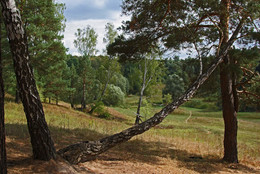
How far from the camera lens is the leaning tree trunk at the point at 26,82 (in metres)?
3.47

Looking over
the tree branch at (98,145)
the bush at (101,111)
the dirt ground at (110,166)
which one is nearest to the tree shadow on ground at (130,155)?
the dirt ground at (110,166)

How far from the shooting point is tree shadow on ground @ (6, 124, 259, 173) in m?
4.59

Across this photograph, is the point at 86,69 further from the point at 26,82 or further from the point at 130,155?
the point at 26,82

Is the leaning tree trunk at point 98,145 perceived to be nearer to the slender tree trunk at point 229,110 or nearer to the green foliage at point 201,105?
the slender tree trunk at point 229,110

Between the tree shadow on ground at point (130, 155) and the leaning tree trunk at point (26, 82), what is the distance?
33 cm

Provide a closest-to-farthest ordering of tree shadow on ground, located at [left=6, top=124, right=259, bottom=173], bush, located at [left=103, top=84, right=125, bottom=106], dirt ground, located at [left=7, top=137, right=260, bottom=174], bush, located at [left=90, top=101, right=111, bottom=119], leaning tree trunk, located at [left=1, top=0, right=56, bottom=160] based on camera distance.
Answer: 1. leaning tree trunk, located at [left=1, top=0, right=56, bottom=160]
2. dirt ground, located at [left=7, top=137, right=260, bottom=174]
3. tree shadow on ground, located at [left=6, top=124, right=259, bottom=173]
4. bush, located at [left=90, top=101, right=111, bottom=119]
5. bush, located at [left=103, top=84, right=125, bottom=106]

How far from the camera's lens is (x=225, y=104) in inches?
316

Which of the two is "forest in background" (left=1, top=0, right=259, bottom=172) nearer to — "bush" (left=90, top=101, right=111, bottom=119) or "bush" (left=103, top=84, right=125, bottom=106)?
"bush" (left=90, top=101, right=111, bottom=119)

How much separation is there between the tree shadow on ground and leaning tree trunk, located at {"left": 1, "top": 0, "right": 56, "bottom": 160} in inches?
12.9

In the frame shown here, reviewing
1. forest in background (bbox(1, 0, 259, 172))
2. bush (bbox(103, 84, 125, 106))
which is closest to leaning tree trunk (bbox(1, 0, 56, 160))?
forest in background (bbox(1, 0, 259, 172))

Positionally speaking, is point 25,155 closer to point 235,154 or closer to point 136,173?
point 136,173

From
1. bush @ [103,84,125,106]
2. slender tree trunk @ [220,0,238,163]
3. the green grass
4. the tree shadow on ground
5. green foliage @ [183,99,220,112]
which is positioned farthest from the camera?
green foliage @ [183,99,220,112]

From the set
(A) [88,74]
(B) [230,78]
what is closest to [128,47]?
(B) [230,78]

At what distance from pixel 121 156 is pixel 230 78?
4746 mm
